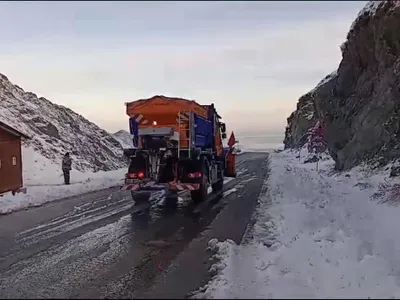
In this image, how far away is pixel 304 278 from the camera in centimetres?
638

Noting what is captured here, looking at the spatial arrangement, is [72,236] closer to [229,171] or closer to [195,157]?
[195,157]

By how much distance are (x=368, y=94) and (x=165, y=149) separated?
14165mm

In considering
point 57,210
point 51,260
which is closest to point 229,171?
point 57,210

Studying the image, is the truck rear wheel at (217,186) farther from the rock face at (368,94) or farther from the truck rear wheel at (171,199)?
the rock face at (368,94)

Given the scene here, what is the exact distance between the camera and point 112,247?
9164 millimetres

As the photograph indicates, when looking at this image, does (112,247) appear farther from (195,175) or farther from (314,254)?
(195,175)

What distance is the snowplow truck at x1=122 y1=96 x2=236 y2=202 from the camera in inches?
590

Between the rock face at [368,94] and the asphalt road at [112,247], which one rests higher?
the rock face at [368,94]

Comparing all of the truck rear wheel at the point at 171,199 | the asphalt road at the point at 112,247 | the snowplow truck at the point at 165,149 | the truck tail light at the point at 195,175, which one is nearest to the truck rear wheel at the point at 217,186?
the truck rear wheel at the point at 171,199

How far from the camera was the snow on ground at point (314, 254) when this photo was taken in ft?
20.0

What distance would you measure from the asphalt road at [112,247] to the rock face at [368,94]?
8.26 metres

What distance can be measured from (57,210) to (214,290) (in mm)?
9152

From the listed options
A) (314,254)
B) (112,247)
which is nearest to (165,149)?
(112,247)

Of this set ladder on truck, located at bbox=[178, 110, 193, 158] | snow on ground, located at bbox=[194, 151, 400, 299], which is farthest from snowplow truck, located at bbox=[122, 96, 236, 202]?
snow on ground, located at bbox=[194, 151, 400, 299]
